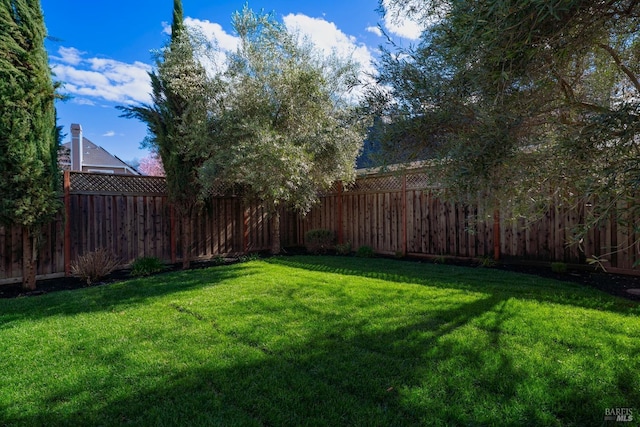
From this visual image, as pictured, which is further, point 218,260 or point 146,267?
point 218,260

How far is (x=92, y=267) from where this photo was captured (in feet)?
20.3

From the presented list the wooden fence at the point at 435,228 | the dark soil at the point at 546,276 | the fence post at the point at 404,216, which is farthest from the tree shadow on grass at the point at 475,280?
the fence post at the point at 404,216

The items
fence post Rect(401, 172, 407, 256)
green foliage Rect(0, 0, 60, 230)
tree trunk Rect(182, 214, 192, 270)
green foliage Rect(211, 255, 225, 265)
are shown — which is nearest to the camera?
green foliage Rect(0, 0, 60, 230)

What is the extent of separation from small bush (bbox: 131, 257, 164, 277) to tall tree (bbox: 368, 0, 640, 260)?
5.53m

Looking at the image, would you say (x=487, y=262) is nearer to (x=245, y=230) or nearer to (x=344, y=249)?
(x=344, y=249)

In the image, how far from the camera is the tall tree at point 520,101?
6.30 ft

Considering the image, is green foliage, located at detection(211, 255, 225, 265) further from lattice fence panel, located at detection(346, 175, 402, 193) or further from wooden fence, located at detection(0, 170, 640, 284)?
lattice fence panel, located at detection(346, 175, 402, 193)

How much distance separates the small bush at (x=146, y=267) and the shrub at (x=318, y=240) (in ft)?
13.1

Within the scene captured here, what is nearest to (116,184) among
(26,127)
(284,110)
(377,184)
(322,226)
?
(26,127)

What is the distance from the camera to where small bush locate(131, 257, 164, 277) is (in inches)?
260

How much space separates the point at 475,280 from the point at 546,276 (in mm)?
1329

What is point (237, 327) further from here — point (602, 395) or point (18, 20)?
point (18, 20)

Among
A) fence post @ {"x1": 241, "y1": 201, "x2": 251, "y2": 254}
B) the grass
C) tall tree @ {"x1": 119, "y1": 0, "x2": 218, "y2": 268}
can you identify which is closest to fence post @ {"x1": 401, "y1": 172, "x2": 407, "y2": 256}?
the grass

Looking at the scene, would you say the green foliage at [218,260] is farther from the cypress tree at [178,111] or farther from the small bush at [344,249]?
the small bush at [344,249]
